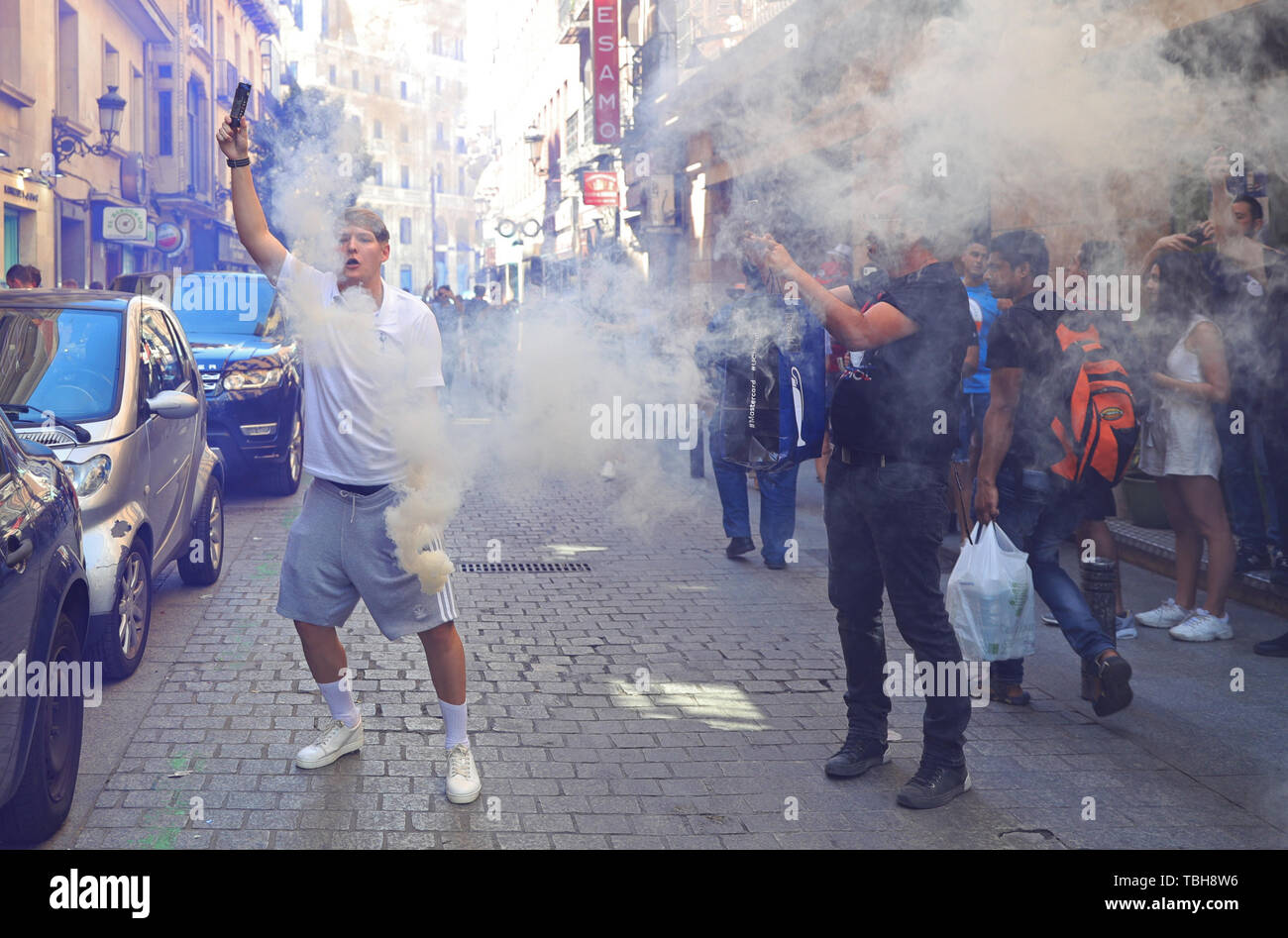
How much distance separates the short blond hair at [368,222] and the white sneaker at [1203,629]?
4.33 meters

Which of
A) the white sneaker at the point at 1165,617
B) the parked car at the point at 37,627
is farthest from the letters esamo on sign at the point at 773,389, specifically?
the parked car at the point at 37,627

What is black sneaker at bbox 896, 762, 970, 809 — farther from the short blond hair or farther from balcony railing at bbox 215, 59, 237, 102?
balcony railing at bbox 215, 59, 237, 102

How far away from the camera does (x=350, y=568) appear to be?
403cm

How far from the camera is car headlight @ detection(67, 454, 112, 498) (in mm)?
5191

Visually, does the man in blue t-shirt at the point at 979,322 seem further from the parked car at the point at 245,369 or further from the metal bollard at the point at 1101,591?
the parked car at the point at 245,369

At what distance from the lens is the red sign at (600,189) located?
2566 cm

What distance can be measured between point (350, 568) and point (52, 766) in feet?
3.36

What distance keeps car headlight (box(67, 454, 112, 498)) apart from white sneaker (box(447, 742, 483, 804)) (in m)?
2.11

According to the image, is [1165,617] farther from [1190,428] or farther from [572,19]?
[572,19]

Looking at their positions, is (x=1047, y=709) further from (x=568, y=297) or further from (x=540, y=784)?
(x=568, y=297)

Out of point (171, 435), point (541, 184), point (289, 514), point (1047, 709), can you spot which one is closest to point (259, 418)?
point (289, 514)

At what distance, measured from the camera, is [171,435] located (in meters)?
6.46

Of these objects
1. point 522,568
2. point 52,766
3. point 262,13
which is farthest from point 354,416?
point 262,13
